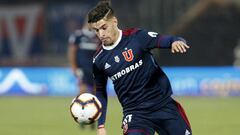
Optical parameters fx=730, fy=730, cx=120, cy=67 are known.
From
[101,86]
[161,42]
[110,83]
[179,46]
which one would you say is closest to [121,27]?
[110,83]

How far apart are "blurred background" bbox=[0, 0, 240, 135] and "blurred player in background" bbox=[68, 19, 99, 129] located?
123cm

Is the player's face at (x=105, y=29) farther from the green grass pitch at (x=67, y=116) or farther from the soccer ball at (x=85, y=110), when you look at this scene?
the green grass pitch at (x=67, y=116)

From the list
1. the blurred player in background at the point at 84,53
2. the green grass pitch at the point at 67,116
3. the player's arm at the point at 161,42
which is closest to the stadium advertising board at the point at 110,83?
the green grass pitch at the point at 67,116

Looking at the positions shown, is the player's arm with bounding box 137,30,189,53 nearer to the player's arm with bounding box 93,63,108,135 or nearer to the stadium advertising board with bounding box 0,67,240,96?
the player's arm with bounding box 93,63,108,135

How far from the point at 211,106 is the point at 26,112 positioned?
540cm

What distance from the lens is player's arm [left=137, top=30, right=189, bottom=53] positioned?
7.84 meters

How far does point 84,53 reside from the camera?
55.7 ft

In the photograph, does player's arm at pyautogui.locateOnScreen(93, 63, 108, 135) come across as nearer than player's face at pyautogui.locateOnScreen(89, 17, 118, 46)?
No

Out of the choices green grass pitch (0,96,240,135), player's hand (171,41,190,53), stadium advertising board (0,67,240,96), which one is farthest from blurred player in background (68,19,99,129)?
player's hand (171,41,190,53)

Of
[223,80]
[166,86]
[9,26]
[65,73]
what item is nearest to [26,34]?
[9,26]

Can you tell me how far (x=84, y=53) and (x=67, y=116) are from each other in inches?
107

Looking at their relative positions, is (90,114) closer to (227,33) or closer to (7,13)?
(227,33)

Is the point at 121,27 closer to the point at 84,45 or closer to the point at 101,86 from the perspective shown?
the point at 84,45

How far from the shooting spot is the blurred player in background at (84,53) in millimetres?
16797
